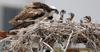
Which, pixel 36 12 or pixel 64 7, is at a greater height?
pixel 36 12

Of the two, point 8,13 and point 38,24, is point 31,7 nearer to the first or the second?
point 38,24

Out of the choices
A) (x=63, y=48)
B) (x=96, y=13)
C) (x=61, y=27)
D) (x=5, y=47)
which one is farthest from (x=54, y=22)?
(x=96, y=13)

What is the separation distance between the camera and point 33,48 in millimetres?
1254

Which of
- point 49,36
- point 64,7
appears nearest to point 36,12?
point 49,36

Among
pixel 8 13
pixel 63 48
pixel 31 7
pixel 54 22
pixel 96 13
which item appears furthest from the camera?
pixel 8 13

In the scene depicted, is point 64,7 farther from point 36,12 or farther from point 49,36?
point 49,36

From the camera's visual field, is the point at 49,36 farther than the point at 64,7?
No

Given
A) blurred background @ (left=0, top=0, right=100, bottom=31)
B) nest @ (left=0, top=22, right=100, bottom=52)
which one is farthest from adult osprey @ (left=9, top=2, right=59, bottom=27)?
blurred background @ (left=0, top=0, right=100, bottom=31)

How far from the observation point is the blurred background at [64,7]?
254 centimetres

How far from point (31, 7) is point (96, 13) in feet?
4.19

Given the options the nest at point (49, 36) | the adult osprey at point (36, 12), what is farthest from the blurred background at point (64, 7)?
the nest at point (49, 36)

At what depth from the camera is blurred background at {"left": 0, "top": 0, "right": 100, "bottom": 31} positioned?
2.54 meters

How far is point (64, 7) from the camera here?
2611 millimetres

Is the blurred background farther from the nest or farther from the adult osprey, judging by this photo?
the nest
